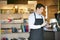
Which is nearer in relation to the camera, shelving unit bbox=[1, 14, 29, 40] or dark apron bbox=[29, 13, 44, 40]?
dark apron bbox=[29, 13, 44, 40]

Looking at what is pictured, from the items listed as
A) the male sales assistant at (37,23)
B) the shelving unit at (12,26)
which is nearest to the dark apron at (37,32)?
the male sales assistant at (37,23)

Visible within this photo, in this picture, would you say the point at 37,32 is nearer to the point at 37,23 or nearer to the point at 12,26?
the point at 37,23

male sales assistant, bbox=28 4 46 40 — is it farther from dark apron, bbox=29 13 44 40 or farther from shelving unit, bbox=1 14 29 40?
shelving unit, bbox=1 14 29 40

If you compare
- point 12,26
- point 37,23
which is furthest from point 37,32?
point 12,26

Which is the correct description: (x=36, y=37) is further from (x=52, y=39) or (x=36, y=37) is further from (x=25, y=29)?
(x=25, y=29)

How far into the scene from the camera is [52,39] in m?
4.88

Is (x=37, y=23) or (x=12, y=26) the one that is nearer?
(x=37, y=23)

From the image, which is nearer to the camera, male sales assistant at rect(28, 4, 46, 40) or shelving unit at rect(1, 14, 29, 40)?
male sales assistant at rect(28, 4, 46, 40)

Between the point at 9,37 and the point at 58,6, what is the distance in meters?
2.16

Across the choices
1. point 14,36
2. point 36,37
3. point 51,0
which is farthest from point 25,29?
point 36,37

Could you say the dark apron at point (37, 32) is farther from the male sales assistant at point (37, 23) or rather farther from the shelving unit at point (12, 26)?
the shelving unit at point (12, 26)

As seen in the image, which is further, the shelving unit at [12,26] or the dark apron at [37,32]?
the shelving unit at [12,26]

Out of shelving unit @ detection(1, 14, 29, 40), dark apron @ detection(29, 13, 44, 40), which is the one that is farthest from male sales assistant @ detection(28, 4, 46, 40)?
shelving unit @ detection(1, 14, 29, 40)

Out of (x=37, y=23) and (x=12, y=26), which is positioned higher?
(x=37, y=23)
